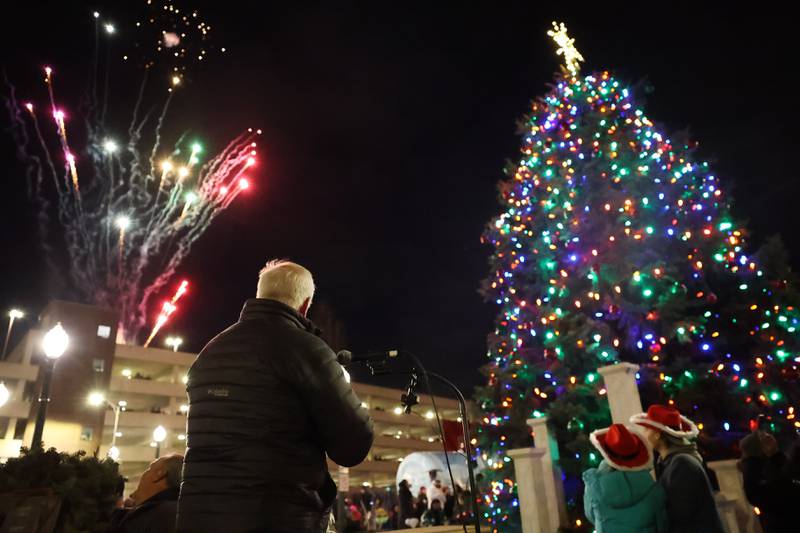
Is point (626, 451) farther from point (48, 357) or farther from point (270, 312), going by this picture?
point (48, 357)

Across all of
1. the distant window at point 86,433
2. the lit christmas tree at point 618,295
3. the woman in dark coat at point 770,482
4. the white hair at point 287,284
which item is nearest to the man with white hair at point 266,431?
the white hair at point 287,284

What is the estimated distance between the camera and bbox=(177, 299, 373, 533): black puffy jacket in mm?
1670

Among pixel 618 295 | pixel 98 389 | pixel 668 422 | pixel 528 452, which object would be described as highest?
pixel 98 389

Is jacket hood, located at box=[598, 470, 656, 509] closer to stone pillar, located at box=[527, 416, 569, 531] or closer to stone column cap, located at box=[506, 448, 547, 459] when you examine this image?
stone column cap, located at box=[506, 448, 547, 459]

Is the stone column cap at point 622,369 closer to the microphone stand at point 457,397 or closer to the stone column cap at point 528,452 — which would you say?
the stone column cap at point 528,452

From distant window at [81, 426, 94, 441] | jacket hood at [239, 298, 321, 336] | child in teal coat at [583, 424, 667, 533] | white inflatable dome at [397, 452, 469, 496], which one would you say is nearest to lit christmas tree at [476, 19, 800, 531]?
child in teal coat at [583, 424, 667, 533]

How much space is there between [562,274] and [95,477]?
33.3ft

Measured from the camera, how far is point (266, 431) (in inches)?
69.3

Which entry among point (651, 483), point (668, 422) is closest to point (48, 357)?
point (651, 483)

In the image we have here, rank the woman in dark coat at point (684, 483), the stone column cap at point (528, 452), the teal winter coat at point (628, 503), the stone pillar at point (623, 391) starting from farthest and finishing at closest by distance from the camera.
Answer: the stone column cap at point (528, 452) < the stone pillar at point (623, 391) < the teal winter coat at point (628, 503) < the woman in dark coat at point (684, 483)

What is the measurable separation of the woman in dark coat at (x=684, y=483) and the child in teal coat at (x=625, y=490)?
0.29 feet

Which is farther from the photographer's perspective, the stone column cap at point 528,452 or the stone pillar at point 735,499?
the stone column cap at point 528,452

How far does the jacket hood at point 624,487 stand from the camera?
391 cm

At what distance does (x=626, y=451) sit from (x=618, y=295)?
7.04 meters
